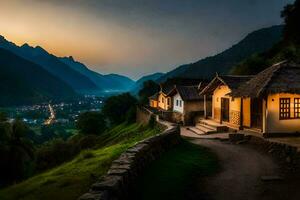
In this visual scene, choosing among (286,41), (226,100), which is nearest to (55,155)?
(226,100)

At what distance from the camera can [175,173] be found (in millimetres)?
13266

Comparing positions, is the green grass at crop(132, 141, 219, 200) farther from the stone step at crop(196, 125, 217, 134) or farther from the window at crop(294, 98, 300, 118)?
the stone step at crop(196, 125, 217, 134)

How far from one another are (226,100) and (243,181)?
809 inches

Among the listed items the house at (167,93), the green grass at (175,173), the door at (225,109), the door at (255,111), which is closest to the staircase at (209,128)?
Answer: the door at (225,109)

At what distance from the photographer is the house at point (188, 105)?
141 feet

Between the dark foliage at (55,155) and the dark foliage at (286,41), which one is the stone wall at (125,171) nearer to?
the dark foliage at (55,155)

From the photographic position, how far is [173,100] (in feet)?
165

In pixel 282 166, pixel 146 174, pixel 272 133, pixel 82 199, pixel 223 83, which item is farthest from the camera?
pixel 223 83

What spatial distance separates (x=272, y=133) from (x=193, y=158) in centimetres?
971

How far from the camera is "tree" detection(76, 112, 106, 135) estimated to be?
7319 cm

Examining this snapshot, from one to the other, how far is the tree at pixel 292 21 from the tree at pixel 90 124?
41.8 metres

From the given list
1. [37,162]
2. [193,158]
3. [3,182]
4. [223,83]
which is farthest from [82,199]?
[37,162]

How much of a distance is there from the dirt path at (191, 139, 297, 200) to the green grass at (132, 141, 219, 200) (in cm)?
47

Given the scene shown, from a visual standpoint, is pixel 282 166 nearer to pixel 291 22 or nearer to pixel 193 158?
pixel 193 158
